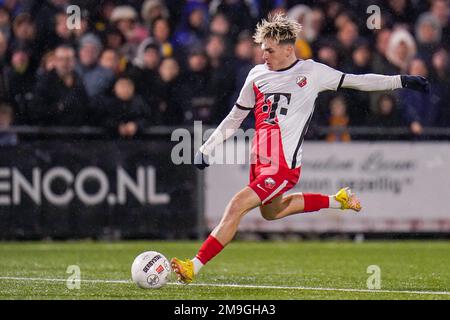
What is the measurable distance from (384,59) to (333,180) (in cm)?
246

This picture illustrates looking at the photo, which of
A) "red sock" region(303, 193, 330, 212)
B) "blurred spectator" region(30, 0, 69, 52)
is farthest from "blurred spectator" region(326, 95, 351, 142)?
"red sock" region(303, 193, 330, 212)

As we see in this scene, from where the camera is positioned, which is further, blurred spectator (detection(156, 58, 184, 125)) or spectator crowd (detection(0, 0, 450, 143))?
blurred spectator (detection(156, 58, 184, 125))

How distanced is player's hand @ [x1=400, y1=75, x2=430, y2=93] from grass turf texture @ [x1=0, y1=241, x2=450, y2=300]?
67.2 inches

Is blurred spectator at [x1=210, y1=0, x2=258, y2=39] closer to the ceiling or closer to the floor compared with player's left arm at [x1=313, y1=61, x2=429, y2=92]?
closer to the ceiling

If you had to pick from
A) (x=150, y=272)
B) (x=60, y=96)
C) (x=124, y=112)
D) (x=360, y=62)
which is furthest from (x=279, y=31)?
(x=360, y=62)

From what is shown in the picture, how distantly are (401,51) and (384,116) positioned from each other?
1222 millimetres

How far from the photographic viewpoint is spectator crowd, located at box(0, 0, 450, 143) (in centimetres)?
1484

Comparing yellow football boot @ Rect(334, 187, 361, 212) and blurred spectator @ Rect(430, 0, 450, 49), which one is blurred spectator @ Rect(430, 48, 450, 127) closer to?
blurred spectator @ Rect(430, 0, 450, 49)

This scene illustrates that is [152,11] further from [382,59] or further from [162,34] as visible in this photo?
[382,59]

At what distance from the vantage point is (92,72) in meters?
15.2

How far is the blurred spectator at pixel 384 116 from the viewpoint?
15.5m

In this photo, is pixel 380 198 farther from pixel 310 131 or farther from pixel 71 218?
pixel 71 218

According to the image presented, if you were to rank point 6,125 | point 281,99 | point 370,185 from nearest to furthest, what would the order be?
point 281,99
point 6,125
point 370,185
